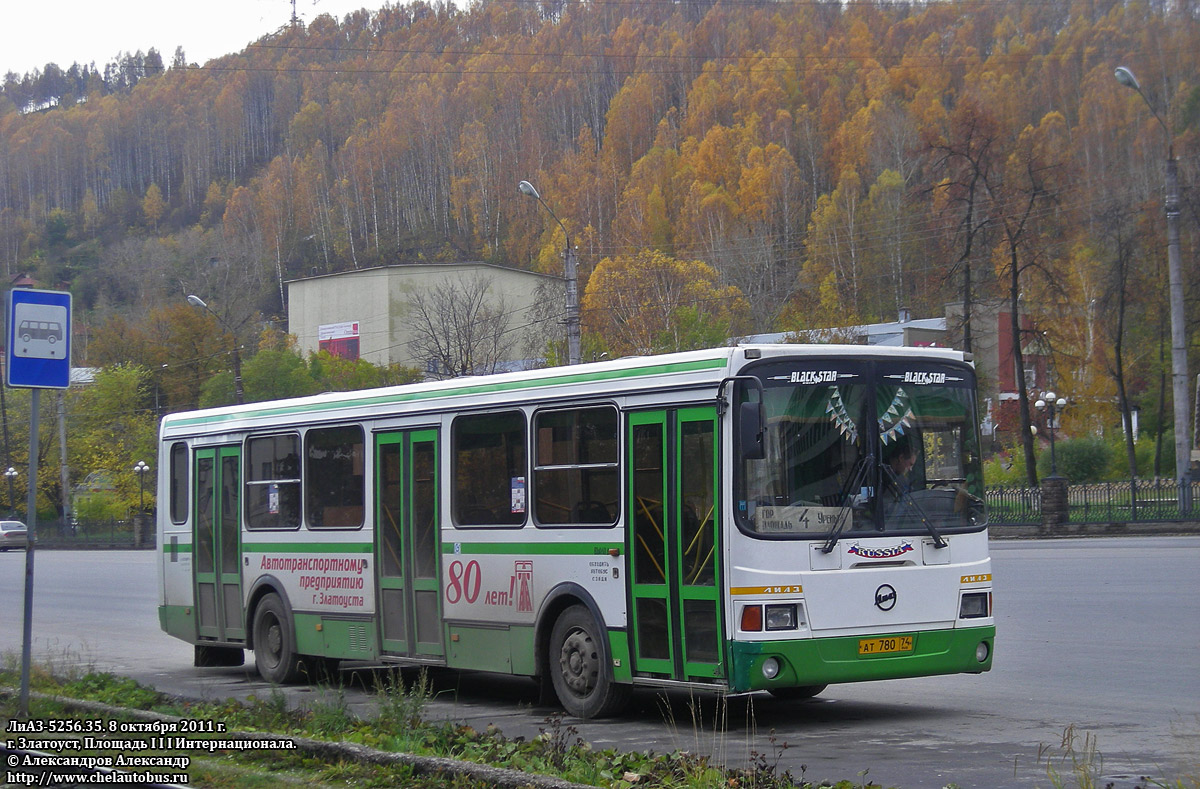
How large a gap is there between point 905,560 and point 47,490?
80471mm

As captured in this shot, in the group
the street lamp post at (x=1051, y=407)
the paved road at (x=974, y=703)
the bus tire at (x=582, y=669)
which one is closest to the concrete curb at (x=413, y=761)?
the paved road at (x=974, y=703)

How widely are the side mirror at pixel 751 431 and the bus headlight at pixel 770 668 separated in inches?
52.7

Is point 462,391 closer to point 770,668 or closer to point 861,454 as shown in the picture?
A: point 861,454

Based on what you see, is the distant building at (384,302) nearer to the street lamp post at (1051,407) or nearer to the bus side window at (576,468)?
the street lamp post at (1051,407)

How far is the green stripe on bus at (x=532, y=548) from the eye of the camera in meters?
9.98

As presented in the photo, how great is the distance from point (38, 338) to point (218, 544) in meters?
4.56

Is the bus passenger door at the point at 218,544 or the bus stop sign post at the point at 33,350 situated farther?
the bus passenger door at the point at 218,544

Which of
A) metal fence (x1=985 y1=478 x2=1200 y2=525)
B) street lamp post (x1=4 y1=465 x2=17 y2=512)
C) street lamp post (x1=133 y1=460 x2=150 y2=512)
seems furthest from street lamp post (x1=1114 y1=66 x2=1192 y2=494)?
street lamp post (x1=4 y1=465 x2=17 y2=512)

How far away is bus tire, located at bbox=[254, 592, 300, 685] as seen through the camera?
43.8ft

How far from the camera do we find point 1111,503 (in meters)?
37.4

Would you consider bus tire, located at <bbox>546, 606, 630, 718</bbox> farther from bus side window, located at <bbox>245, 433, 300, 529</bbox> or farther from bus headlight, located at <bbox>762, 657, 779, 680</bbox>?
bus side window, located at <bbox>245, 433, 300, 529</bbox>

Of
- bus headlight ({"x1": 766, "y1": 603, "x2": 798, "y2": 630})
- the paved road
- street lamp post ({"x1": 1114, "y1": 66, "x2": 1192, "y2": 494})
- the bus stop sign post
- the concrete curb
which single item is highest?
street lamp post ({"x1": 1114, "y1": 66, "x2": 1192, "y2": 494})

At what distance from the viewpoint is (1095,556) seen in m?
26.4

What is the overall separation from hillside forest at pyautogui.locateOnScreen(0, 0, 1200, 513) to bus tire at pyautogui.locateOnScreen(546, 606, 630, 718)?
3880cm
